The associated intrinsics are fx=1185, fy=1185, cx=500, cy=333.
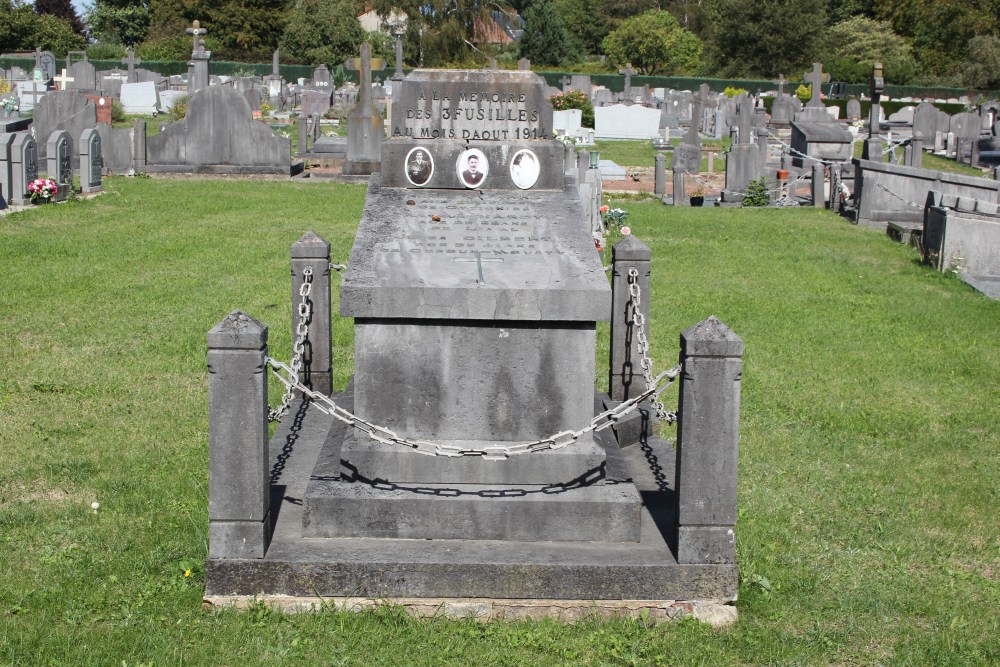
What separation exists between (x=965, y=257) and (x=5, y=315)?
11507 millimetres

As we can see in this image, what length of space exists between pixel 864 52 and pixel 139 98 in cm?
4282

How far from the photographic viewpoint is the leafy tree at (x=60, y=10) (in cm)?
7988

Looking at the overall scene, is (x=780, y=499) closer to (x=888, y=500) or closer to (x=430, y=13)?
(x=888, y=500)

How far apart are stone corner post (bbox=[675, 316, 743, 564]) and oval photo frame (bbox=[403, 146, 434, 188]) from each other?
7.35 ft

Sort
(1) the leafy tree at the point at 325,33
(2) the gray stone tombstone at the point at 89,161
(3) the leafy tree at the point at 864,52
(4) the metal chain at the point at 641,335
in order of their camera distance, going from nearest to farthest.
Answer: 1. (4) the metal chain at the point at 641,335
2. (2) the gray stone tombstone at the point at 89,161
3. (3) the leafy tree at the point at 864,52
4. (1) the leafy tree at the point at 325,33

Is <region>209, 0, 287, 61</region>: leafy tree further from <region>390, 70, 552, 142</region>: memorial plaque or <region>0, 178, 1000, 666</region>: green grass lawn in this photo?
<region>390, 70, 552, 142</region>: memorial plaque

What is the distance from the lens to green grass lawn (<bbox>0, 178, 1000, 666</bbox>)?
538 cm

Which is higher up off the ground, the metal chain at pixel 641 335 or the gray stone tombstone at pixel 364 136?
the gray stone tombstone at pixel 364 136

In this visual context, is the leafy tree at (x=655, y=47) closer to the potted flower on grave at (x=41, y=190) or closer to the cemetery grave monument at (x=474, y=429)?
the potted flower on grave at (x=41, y=190)

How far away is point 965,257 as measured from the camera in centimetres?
1531

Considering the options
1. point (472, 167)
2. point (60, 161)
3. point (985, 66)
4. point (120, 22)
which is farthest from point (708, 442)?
point (120, 22)

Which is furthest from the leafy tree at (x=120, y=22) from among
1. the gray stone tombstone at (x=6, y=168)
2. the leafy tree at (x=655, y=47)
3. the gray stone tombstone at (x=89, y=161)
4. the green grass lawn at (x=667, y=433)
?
the green grass lawn at (x=667, y=433)

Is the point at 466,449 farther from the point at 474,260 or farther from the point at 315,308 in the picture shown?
the point at 315,308

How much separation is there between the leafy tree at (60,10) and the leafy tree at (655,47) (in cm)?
3591
